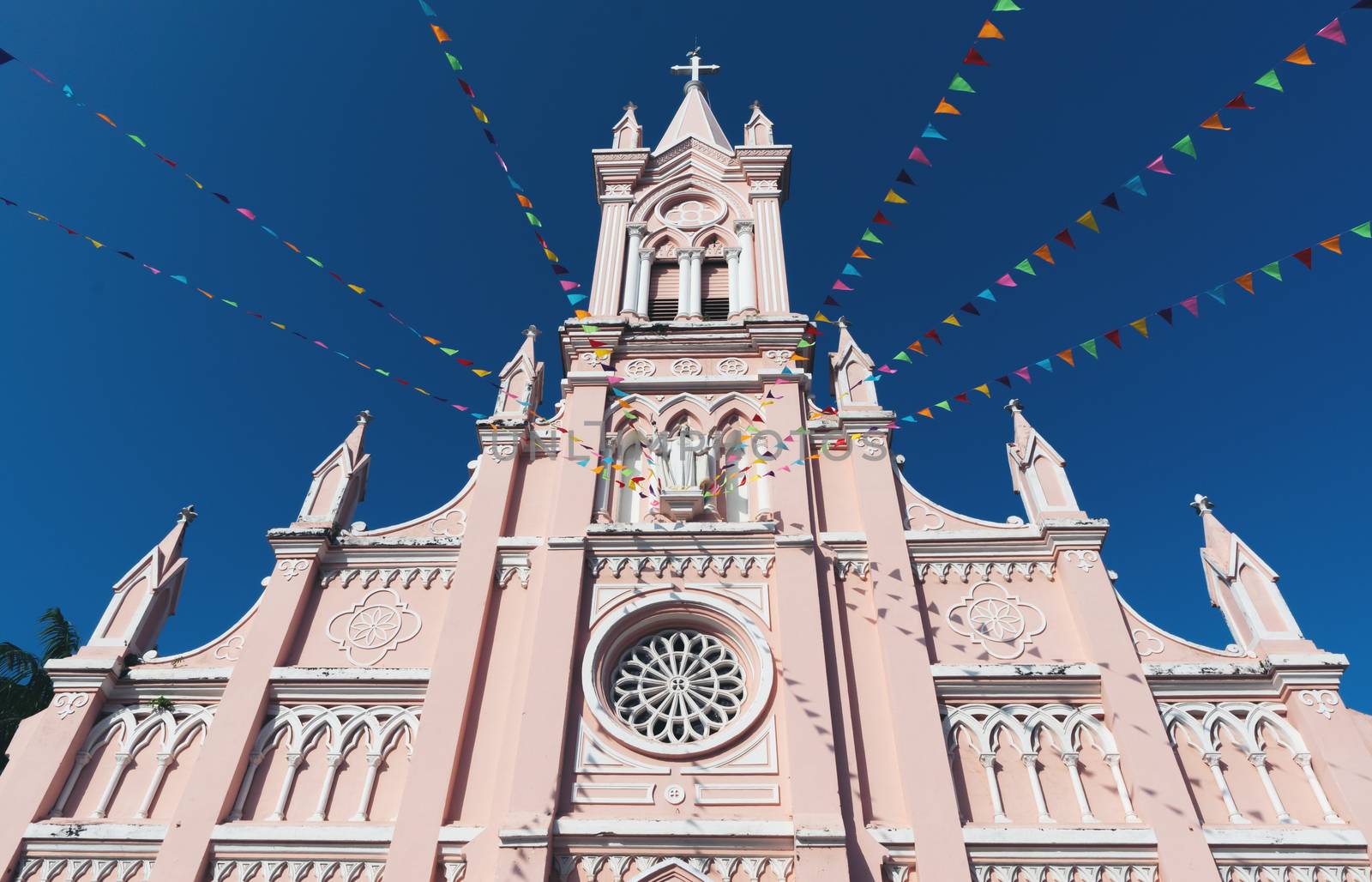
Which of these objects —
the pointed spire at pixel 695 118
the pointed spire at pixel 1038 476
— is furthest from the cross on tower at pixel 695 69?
the pointed spire at pixel 1038 476

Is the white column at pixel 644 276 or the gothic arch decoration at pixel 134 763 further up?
the white column at pixel 644 276

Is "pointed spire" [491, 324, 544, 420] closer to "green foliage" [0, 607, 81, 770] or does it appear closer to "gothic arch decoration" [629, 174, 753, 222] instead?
"gothic arch decoration" [629, 174, 753, 222]

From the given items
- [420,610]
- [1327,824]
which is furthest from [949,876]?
[420,610]

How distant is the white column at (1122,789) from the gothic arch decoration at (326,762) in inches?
360

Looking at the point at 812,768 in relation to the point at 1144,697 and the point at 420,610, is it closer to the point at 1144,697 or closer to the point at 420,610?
the point at 1144,697

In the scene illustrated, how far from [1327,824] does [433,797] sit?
1096cm

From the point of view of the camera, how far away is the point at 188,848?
34.4ft

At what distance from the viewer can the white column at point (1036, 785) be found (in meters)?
10.7

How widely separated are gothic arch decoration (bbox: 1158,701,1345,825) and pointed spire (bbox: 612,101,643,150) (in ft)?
57.6

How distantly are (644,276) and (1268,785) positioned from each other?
14.0 m

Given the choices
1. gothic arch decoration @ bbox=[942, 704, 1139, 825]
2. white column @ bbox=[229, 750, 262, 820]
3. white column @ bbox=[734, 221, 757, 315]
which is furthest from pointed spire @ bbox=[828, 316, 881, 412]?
white column @ bbox=[229, 750, 262, 820]

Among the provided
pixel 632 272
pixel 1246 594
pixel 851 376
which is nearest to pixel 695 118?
pixel 632 272

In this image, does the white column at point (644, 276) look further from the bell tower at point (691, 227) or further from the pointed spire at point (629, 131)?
the pointed spire at point (629, 131)

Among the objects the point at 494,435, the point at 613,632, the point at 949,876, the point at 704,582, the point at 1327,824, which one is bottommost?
the point at 949,876
